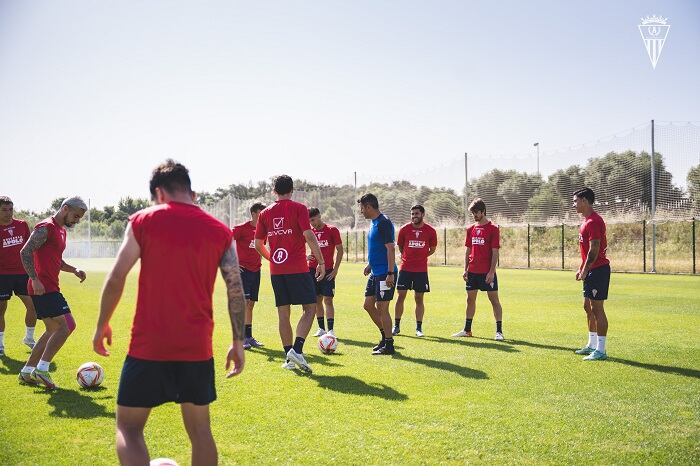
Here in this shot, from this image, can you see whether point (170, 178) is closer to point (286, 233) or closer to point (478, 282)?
point (286, 233)

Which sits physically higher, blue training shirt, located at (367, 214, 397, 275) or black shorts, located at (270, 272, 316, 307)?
blue training shirt, located at (367, 214, 397, 275)

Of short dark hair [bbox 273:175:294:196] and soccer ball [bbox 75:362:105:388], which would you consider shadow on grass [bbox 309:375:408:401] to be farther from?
soccer ball [bbox 75:362:105:388]

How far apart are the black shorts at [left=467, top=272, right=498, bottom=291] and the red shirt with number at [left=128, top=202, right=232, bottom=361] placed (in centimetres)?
883

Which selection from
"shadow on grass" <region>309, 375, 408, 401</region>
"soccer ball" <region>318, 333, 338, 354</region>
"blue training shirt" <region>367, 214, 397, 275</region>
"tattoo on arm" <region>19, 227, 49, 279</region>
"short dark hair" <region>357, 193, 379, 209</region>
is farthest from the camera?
"soccer ball" <region>318, 333, 338, 354</region>

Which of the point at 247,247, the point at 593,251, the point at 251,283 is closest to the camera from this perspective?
the point at 593,251

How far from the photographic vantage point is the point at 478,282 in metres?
12.0

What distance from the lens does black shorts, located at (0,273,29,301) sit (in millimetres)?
10461

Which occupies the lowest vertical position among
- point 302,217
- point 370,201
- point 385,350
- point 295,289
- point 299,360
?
point 385,350

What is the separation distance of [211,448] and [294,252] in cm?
505

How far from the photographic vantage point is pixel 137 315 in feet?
12.3

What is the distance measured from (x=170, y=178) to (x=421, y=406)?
13.4ft

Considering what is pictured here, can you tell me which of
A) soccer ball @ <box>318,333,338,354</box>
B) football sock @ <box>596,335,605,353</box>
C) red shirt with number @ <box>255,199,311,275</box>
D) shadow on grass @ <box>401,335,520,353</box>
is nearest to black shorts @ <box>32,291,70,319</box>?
red shirt with number @ <box>255,199,311,275</box>

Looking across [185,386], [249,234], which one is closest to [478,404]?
[185,386]

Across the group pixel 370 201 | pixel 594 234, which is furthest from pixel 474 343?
pixel 370 201
